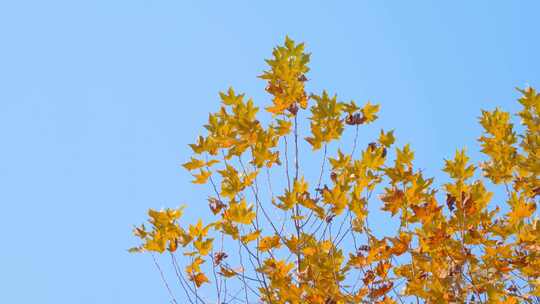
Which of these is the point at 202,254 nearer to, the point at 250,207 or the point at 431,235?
the point at 250,207

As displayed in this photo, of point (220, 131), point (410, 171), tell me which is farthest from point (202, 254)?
point (410, 171)

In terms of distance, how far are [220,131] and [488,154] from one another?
1.25 meters

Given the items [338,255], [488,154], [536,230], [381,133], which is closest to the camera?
[536,230]

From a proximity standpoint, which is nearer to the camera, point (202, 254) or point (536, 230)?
point (536, 230)

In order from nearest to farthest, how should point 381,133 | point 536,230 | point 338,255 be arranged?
point 536,230
point 338,255
point 381,133

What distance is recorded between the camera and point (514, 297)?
7.67ft

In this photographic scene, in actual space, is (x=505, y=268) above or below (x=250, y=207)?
below

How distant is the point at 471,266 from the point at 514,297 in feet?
0.66

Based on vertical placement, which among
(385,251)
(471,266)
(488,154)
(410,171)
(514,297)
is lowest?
(514,297)

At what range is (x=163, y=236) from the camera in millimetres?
2691

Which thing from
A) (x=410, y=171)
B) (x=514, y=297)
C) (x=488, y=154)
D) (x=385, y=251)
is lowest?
(x=514, y=297)

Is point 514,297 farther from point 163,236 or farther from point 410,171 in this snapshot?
point 163,236

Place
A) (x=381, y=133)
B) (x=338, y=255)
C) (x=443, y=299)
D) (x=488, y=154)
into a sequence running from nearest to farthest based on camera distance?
(x=443, y=299)
(x=338, y=255)
(x=381, y=133)
(x=488, y=154)

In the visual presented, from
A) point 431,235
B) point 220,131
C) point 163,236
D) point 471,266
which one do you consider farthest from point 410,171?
point 163,236
